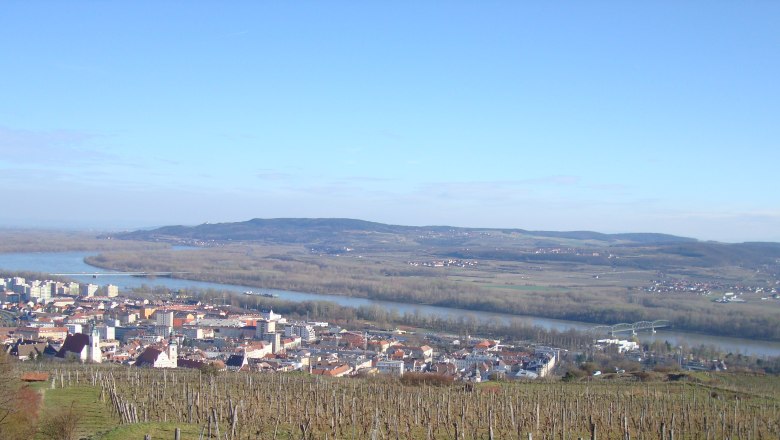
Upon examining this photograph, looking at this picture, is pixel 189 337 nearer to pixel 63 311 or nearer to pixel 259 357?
pixel 259 357

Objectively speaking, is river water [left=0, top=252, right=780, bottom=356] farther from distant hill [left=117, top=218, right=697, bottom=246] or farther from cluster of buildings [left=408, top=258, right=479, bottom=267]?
distant hill [left=117, top=218, right=697, bottom=246]

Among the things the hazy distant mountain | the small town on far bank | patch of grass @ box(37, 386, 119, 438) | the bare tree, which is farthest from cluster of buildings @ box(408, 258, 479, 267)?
the bare tree

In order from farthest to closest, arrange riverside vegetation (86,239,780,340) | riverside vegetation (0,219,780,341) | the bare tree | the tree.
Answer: riverside vegetation (0,219,780,341), riverside vegetation (86,239,780,340), the tree, the bare tree

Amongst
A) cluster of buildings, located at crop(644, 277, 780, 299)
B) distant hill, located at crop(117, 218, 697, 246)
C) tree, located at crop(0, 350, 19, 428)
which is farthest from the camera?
distant hill, located at crop(117, 218, 697, 246)

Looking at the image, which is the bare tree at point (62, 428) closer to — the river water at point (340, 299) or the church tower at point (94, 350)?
the church tower at point (94, 350)

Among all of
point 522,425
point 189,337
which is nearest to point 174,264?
point 189,337

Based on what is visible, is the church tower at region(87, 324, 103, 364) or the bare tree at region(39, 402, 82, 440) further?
the church tower at region(87, 324, 103, 364)

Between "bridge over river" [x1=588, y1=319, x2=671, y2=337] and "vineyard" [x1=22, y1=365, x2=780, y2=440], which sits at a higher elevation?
"vineyard" [x1=22, y1=365, x2=780, y2=440]
